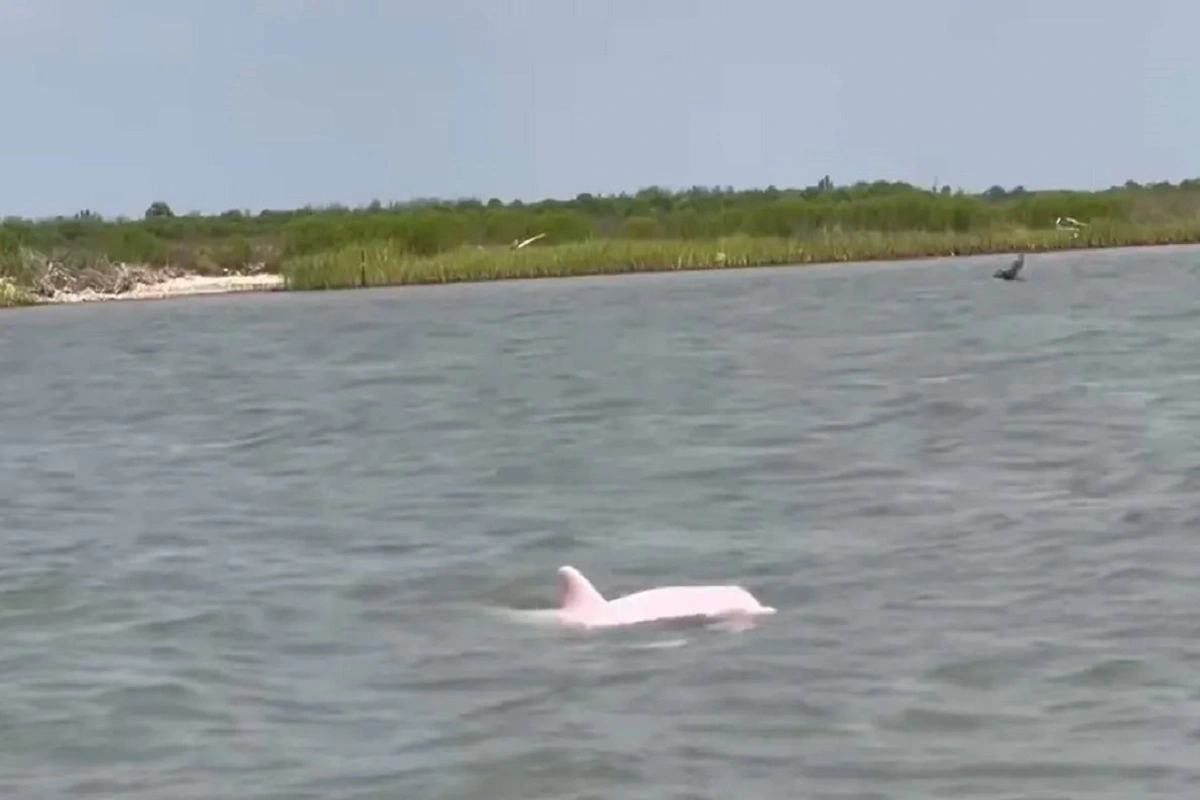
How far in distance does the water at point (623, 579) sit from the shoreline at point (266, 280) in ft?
88.8

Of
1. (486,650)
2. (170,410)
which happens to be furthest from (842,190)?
(486,650)

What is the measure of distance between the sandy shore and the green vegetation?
498mm

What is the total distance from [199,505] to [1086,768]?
9395mm

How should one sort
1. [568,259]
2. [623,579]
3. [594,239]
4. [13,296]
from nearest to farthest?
[623,579] < [568,259] < [13,296] < [594,239]

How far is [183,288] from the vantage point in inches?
2339

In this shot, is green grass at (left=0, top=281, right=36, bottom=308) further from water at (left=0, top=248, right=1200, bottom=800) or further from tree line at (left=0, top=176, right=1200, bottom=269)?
water at (left=0, top=248, right=1200, bottom=800)

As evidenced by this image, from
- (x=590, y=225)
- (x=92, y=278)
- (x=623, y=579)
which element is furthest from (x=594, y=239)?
(x=623, y=579)

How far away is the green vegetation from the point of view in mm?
53406

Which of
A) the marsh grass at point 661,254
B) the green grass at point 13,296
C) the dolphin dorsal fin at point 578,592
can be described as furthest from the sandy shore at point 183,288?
the dolphin dorsal fin at point 578,592

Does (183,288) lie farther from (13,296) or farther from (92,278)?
(13,296)

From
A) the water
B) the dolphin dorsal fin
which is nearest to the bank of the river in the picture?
the water

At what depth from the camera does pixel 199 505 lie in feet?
52.6

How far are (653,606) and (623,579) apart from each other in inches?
60.8

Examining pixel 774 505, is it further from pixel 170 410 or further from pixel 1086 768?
pixel 170 410
